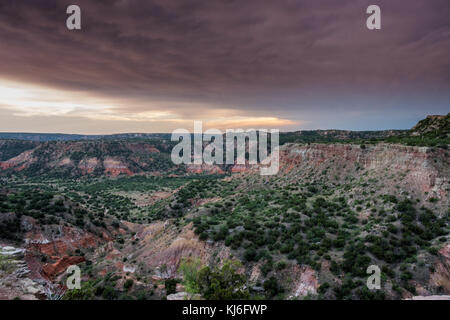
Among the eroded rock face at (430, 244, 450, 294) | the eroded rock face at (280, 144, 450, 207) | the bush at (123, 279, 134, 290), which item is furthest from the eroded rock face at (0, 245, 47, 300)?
the eroded rock face at (280, 144, 450, 207)

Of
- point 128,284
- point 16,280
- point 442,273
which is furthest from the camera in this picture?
point 128,284

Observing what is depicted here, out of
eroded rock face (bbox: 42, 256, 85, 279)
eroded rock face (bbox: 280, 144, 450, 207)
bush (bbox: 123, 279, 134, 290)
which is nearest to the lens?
bush (bbox: 123, 279, 134, 290)

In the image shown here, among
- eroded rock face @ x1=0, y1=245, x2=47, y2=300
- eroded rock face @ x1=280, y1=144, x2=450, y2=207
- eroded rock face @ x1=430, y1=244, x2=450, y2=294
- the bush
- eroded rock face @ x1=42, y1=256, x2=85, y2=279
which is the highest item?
eroded rock face @ x1=280, y1=144, x2=450, y2=207

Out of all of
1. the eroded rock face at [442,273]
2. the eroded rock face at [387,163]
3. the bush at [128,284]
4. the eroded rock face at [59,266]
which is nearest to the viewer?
the eroded rock face at [442,273]

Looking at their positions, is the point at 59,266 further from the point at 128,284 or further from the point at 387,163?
the point at 387,163

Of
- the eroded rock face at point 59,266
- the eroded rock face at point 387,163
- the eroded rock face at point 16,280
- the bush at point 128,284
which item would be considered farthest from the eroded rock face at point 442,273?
the eroded rock face at point 59,266

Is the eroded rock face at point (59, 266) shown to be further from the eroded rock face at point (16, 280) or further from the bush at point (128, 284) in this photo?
the bush at point (128, 284)

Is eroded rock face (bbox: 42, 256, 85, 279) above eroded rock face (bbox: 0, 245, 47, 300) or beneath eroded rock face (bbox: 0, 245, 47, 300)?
beneath

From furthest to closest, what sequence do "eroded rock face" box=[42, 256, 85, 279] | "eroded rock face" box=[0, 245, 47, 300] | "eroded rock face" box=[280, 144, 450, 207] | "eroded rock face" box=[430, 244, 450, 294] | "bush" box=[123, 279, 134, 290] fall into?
"eroded rock face" box=[280, 144, 450, 207], "eroded rock face" box=[42, 256, 85, 279], "bush" box=[123, 279, 134, 290], "eroded rock face" box=[0, 245, 47, 300], "eroded rock face" box=[430, 244, 450, 294]

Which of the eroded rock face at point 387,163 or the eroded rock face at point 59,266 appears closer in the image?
the eroded rock face at point 59,266

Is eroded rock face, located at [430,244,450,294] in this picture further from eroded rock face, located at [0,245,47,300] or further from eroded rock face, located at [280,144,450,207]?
eroded rock face, located at [0,245,47,300]


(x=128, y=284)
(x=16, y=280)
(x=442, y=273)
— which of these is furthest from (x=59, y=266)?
(x=442, y=273)

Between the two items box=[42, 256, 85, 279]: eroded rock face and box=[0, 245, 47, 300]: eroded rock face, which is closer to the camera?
box=[0, 245, 47, 300]: eroded rock face
